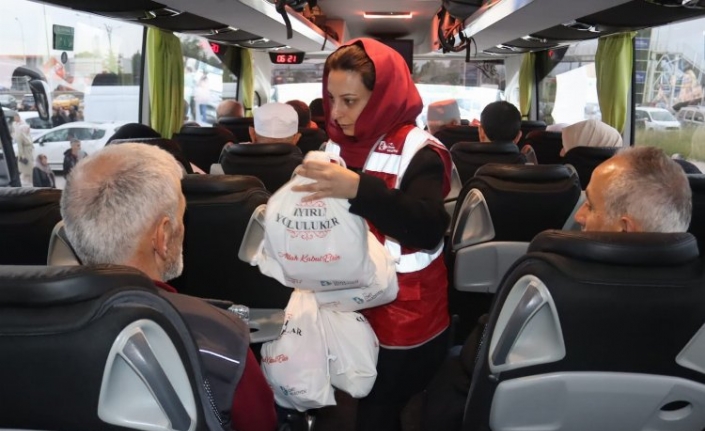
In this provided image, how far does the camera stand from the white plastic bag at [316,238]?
1664 mm

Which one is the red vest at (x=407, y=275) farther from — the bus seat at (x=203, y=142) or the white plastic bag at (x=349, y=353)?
the bus seat at (x=203, y=142)

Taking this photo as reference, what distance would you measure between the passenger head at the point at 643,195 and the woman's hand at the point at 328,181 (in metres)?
0.80

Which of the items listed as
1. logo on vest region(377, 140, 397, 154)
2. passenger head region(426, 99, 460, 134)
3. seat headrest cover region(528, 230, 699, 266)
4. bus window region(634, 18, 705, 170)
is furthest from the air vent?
seat headrest cover region(528, 230, 699, 266)

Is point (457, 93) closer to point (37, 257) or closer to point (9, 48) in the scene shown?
point (9, 48)

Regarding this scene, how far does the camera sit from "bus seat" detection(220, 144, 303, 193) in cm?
443

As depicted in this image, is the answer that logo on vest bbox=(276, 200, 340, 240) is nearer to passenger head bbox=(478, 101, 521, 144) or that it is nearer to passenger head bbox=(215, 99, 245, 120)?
passenger head bbox=(478, 101, 521, 144)

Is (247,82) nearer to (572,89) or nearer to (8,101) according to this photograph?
(572,89)

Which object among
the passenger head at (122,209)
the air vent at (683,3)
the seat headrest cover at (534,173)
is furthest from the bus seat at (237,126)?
the passenger head at (122,209)

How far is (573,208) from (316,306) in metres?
1.70

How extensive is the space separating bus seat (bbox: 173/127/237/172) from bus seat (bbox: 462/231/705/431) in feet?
17.4

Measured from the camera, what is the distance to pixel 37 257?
2.45 m

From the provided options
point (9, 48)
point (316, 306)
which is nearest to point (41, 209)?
point (316, 306)

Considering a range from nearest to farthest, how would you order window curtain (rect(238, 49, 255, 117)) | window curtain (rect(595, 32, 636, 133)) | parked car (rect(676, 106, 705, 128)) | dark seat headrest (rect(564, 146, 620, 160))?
1. dark seat headrest (rect(564, 146, 620, 160))
2. parked car (rect(676, 106, 705, 128))
3. window curtain (rect(595, 32, 636, 133))
4. window curtain (rect(238, 49, 255, 117))

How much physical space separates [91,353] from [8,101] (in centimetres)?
459
